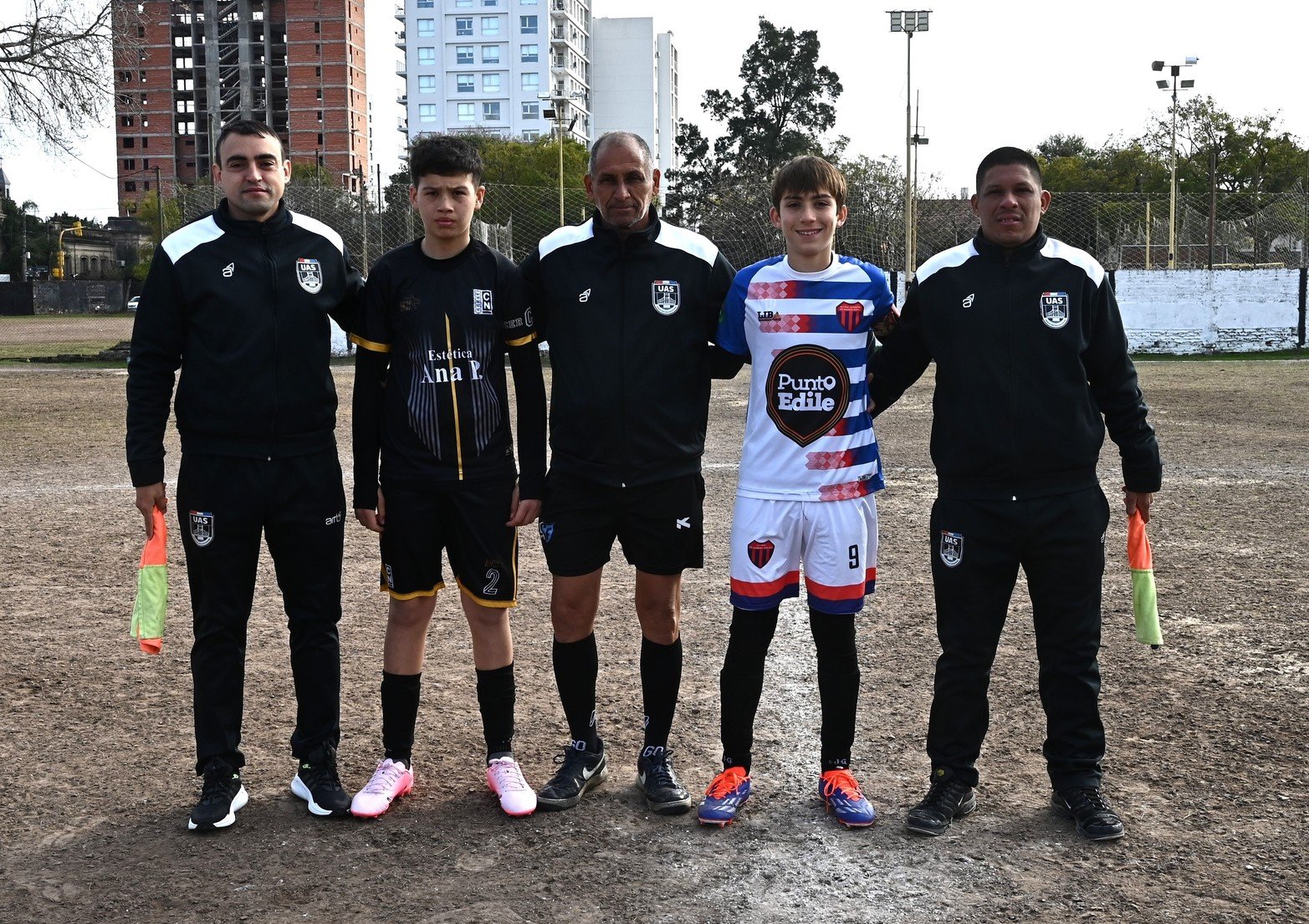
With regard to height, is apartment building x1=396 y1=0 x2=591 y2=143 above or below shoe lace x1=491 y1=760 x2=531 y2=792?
above

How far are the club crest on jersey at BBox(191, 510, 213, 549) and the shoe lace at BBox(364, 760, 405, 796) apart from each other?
2.85ft

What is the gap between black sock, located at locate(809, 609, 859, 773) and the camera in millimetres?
3826

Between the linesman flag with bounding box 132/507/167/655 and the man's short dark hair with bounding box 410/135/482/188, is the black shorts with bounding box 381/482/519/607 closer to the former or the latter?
the linesman flag with bounding box 132/507/167/655

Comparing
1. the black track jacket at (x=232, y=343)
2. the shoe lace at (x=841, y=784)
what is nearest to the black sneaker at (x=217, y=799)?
the black track jacket at (x=232, y=343)

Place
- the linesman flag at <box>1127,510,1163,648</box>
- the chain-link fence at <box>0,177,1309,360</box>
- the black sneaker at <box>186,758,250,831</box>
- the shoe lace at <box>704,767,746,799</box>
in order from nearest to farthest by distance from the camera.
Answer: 1. the black sneaker at <box>186,758,250,831</box>
2. the shoe lace at <box>704,767,746,799</box>
3. the linesman flag at <box>1127,510,1163,648</box>
4. the chain-link fence at <box>0,177,1309,360</box>

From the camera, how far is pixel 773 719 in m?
4.63

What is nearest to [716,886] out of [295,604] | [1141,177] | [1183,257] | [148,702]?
[295,604]

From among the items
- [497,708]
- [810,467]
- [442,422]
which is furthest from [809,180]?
[497,708]

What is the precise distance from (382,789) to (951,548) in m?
1.85

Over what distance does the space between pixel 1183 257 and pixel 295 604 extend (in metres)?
36.2

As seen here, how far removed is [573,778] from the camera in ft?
12.9

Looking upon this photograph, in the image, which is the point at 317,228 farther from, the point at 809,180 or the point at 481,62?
the point at 481,62

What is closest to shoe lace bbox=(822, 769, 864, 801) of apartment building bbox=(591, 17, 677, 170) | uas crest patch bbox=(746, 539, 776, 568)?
uas crest patch bbox=(746, 539, 776, 568)

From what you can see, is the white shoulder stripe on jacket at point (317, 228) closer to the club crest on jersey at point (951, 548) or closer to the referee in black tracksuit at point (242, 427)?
the referee in black tracksuit at point (242, 427)
